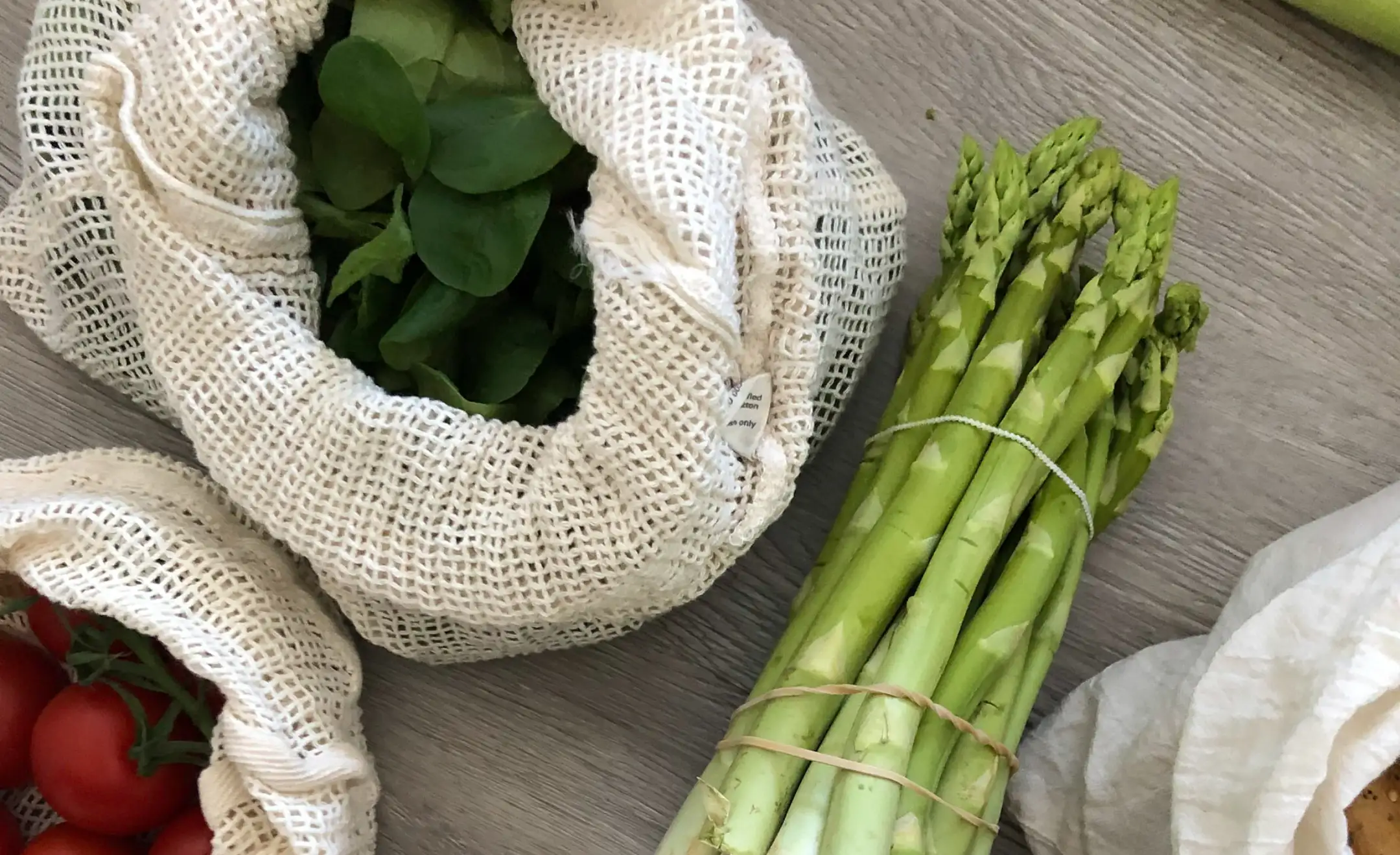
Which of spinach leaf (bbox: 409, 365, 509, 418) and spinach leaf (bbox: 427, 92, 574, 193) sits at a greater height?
spinach leaf (bbox: 427, 92, 574, 193)

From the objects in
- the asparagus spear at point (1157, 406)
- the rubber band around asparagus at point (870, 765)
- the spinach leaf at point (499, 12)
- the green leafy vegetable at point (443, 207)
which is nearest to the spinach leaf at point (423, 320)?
the green leafy vegetable at point (443, 207)

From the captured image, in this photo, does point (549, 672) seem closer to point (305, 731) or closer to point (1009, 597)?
point (305, 731)

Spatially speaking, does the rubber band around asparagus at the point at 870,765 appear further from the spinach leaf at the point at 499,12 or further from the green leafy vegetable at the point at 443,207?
the spinach leaf at the point at 499,12

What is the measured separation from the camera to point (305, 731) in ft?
1.74

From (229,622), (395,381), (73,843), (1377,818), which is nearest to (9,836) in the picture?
(73,843)

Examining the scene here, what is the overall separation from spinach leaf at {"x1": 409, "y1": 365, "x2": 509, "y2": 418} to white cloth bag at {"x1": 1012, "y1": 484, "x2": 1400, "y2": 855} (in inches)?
13.6

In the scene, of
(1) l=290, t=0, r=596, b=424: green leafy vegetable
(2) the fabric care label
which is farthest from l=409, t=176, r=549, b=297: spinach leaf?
(2) the fabric care label

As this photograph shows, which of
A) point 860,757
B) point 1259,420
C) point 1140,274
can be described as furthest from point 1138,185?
point 860,757

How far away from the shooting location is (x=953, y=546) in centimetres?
50

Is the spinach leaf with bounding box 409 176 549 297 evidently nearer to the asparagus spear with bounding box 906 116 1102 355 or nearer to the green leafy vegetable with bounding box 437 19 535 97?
the green leafy vegetable with bounding box 437 19 535 97

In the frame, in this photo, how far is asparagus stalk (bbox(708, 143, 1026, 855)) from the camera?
1.52ft

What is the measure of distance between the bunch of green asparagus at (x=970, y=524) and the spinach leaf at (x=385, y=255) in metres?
0.26

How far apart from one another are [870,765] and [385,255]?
1.04 ft

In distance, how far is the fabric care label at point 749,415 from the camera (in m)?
0.47
